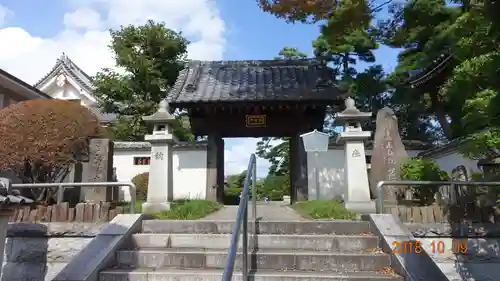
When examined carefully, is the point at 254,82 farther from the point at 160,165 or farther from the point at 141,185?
the point at 141,185

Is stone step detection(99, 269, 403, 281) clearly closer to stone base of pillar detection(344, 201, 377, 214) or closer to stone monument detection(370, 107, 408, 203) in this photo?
stone base of pillar detection(344, 201, 377, 214)

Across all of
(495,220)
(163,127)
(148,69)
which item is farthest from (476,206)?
(148,69)

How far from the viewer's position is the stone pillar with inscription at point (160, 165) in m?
7.64

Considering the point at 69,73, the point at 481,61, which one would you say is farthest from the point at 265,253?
the point at 69,73

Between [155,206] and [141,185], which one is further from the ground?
[141,185]

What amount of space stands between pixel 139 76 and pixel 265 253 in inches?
546

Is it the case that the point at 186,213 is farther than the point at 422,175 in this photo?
No

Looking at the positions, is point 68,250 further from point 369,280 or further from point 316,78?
point 316,78

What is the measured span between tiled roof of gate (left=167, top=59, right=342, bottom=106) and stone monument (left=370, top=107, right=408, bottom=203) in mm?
1325

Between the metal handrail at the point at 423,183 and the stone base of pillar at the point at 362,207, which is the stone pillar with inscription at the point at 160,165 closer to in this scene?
the stone base of pillar at the point at 362,207

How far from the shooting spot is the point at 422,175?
25.2 ft

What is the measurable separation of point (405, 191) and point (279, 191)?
14.8 m

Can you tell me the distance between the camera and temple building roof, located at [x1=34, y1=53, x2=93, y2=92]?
87.9ft

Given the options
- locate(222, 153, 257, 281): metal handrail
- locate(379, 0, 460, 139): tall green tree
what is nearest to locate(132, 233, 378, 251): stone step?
locate(222, 153, 257, 281): metal handrail
